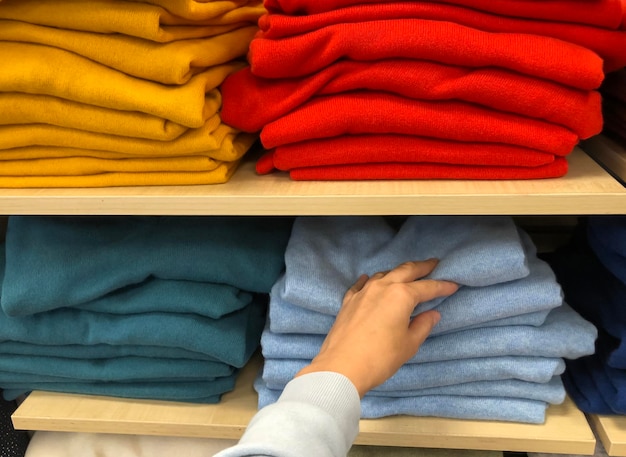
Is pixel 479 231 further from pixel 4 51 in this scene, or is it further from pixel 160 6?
pixel 4 51

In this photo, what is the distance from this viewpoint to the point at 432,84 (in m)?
0.48

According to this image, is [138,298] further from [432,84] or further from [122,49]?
[432,84]

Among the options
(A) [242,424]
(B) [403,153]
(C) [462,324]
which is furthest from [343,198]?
(A) [242,424]

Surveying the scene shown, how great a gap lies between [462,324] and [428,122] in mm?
218

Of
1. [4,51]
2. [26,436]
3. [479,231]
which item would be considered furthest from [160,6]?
[26,436]

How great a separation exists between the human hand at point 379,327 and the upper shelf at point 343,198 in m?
0.09

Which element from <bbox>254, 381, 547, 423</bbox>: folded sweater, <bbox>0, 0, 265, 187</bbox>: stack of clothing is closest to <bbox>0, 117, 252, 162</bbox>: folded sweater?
<bbox>0, 0, 265, 187</bbox>: stack of clothing

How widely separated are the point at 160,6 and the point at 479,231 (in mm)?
386

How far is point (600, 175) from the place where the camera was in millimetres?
523

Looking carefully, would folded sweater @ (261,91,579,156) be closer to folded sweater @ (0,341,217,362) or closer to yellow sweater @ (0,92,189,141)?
yellow sweater @ (0,92,189,141)

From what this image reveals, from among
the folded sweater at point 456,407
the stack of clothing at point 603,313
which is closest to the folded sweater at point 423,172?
the stack of clothing at point 603,313

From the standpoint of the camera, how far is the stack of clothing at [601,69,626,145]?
0.58m

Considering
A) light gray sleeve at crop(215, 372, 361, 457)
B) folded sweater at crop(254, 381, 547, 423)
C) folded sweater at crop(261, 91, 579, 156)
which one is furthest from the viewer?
folded sweater at crop(254, 381, 547, 423)

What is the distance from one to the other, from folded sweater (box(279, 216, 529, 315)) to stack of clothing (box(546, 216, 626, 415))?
0.31ft
